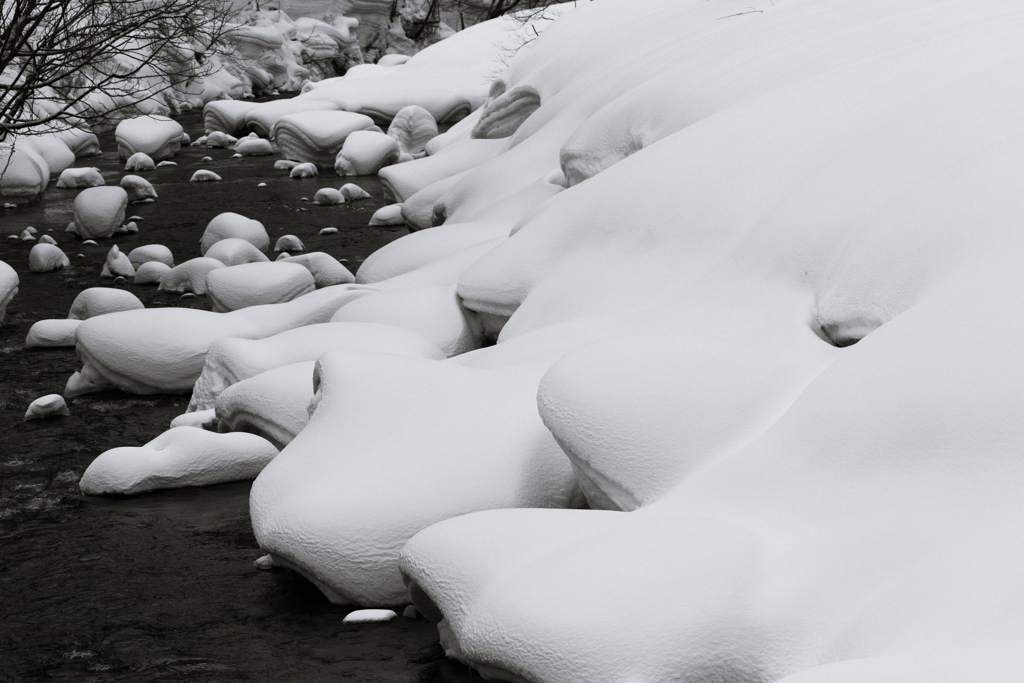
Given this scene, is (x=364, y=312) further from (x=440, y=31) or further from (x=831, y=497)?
(x=440, y=31)

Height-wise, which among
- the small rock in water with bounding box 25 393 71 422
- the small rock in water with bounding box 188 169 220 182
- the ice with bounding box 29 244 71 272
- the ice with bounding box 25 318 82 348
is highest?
the small rock in water with bounding box 25 393 71 422

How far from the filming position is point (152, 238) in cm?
791

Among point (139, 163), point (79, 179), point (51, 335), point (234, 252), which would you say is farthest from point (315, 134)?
point (51, 335)

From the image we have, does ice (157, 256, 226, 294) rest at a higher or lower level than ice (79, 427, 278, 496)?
lower

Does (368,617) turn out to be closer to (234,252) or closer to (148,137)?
(234,252)

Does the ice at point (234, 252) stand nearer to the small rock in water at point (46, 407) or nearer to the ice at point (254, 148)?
the small rock in water at point (46, 407)

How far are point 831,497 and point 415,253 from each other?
383 centimetres

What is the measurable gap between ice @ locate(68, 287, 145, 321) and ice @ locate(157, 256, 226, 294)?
620 millimetres

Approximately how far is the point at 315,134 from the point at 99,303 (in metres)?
5.79

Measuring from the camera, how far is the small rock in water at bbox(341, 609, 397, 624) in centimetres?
291

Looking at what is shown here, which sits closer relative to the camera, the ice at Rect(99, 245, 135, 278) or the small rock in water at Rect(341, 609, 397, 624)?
the small rock in water at Rect(341, 609, 397, 624)

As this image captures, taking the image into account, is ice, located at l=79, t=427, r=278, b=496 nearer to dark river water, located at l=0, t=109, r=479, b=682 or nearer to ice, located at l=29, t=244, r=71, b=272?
dark river water, located at l=0, t=109, r=479, b=682

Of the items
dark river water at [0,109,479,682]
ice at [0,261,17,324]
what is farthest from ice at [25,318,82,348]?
ice at [0,261,17,324]

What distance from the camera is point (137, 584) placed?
3.16 meters
